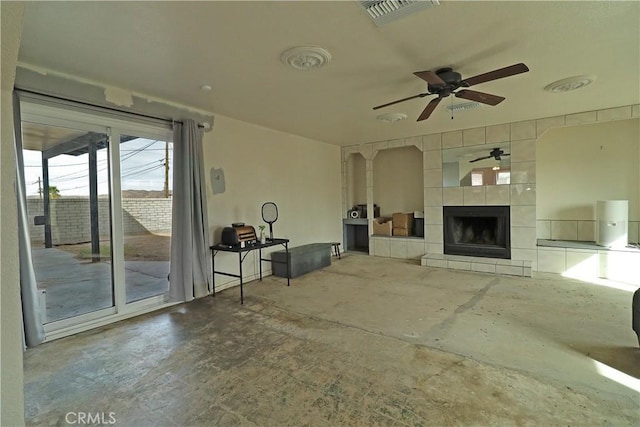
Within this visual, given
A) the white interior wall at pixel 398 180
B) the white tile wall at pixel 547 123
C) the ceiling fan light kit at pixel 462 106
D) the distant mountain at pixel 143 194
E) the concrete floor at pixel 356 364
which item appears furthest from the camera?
the white interior wall at pixel 398 180

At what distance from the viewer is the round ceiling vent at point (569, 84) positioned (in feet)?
9.93

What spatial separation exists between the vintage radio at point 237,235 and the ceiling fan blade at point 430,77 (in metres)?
2.74

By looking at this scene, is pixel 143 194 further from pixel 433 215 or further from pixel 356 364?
pixel 433 215

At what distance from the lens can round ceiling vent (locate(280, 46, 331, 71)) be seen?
234cm

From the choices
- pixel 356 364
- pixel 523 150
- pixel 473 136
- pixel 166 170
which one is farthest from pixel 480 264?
pixel 166 170

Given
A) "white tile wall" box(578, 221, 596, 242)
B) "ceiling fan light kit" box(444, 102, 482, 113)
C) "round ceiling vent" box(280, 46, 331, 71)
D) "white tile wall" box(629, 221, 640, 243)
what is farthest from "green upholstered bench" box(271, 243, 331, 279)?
"white tile wall" box(629, 221, 640, 243)

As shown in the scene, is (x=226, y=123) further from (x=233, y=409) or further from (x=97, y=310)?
(x=233, y=409)

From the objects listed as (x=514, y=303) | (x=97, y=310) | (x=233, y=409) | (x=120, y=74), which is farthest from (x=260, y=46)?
(x=514, y=303)

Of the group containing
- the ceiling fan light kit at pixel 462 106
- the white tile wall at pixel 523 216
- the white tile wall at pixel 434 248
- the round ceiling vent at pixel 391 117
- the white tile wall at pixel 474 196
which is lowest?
the white tile wall at pixel 434 248

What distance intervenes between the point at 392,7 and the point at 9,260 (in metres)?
2.19

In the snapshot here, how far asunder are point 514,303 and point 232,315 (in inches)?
126

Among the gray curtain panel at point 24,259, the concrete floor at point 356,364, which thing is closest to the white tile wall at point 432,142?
the concrete floor at point 356,364

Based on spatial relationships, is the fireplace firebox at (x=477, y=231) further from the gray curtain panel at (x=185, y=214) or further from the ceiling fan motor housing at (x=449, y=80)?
the gray curtain panel at (x=185, y=214)

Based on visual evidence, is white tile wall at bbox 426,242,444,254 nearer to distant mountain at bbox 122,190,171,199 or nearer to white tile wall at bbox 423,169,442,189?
white tile wall at bbox 423,169,442,189
